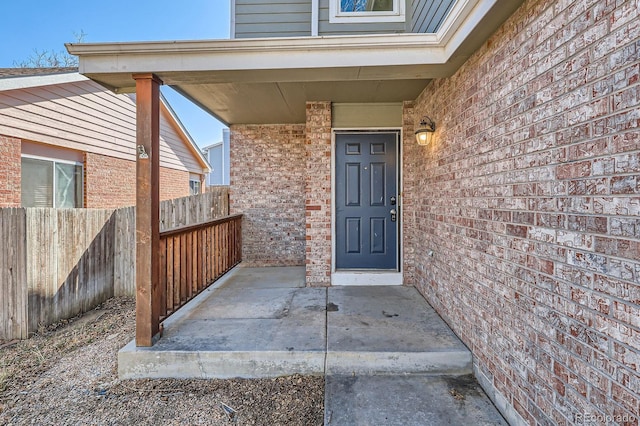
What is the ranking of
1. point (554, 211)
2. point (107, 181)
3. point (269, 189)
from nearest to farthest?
point (554, 211)
point (269, 189)
point (107, 181)

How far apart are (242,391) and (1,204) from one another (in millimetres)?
4434

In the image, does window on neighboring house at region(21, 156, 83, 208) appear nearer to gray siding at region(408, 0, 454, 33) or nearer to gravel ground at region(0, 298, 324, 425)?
gravel ground at region(0, 298, 324, 425)

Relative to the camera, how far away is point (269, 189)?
5531 millimetres

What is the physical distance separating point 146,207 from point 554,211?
9.03ft

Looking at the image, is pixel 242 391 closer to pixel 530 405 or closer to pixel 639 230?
pixel 530 405

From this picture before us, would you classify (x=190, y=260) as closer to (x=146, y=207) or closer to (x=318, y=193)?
(x=146, y=207)

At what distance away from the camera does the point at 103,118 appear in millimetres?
6215

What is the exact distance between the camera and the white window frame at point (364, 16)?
3906 millimetres

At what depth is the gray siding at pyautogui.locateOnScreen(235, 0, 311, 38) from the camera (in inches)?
157

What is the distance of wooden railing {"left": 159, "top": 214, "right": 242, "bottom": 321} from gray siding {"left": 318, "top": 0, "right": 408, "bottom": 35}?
9.19ft

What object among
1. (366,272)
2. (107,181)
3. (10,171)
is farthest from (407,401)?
(107,181)

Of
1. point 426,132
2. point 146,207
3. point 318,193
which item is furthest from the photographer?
point 318,193

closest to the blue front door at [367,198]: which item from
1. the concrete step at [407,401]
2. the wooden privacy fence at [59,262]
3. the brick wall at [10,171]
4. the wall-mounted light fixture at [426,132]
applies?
the wall-mounted light fixture at [426,132]

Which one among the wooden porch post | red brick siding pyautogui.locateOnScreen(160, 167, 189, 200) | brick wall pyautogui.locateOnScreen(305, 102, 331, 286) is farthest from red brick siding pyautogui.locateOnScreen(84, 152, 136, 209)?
brick wall pyautogui.locateOnScreen(305, 102, 331, 286)
